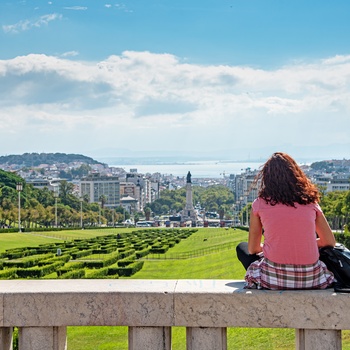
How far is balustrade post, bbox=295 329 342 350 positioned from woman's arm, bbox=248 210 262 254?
86 cm

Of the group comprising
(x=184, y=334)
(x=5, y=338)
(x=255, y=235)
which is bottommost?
(x=184, y=334)

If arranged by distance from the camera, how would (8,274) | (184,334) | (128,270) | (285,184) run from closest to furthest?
(285,184)
(184,334)
(8,274)
(128,270)

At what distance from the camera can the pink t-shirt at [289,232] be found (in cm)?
→ 446

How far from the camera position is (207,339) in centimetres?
406

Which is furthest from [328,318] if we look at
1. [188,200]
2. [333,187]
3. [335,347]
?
[333,187]

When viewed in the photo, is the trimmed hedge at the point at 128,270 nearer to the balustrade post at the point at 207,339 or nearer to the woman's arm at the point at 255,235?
the woman's arm at the point at 255,235

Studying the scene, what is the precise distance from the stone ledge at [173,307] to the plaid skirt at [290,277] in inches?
6.8

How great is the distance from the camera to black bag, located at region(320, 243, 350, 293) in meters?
4.26

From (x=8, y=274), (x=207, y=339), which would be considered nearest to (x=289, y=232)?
(x=207, y=339)

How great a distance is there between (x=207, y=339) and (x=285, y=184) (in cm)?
130

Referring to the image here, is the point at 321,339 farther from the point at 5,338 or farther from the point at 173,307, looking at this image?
the point at 5,338

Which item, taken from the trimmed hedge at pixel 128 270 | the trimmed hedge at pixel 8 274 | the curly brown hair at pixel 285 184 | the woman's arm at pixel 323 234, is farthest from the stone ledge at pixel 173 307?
→ the trimmed hedge at pixel 128 270

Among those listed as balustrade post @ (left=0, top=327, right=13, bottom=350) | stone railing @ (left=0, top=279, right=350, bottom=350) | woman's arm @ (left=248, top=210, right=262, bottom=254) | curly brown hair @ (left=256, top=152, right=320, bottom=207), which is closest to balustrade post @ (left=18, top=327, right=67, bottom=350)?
stone railing @ (left=0, top=279, right=350, bottom=350)

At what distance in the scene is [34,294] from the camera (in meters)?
4.13
